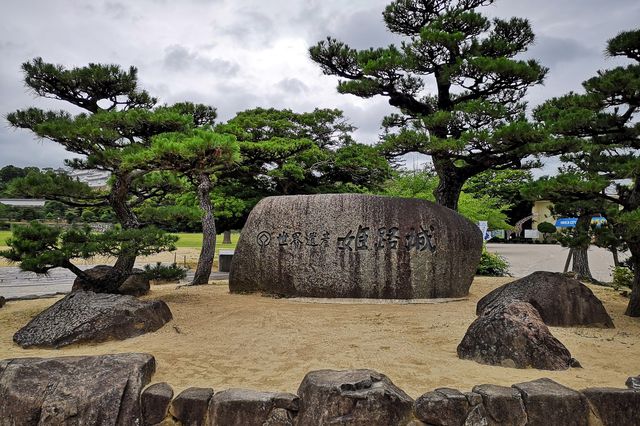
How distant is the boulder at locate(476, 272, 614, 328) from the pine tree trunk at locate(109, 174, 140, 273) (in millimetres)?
6078

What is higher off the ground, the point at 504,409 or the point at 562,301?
the point at 562,301

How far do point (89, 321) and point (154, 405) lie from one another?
7.95 ft

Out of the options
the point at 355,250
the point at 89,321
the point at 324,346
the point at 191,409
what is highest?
the point at 355,250

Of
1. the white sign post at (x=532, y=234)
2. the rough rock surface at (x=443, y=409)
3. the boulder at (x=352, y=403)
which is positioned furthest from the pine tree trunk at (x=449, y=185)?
the white sign post at (x=532, y=234)

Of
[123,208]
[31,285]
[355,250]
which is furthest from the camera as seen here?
[31,285]

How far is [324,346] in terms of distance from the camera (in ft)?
17.8

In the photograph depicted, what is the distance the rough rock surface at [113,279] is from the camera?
8.09 m

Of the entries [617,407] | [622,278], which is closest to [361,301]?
[617,407]

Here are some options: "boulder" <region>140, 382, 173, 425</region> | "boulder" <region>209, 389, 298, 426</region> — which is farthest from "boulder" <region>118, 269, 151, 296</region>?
"boulder" <region>209, 389, 298, 426</region>

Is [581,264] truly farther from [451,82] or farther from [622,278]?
[451,82]

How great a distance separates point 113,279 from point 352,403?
20.1 feet

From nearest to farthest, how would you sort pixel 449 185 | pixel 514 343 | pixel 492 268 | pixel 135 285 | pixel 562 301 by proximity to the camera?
pixel 514 343 < pixel 562 301 < pixel 135 285 < pixel 449 185 < pixel 492 268

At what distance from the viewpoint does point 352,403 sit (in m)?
3.51

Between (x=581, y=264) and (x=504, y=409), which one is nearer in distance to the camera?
(x=504, y=409)
